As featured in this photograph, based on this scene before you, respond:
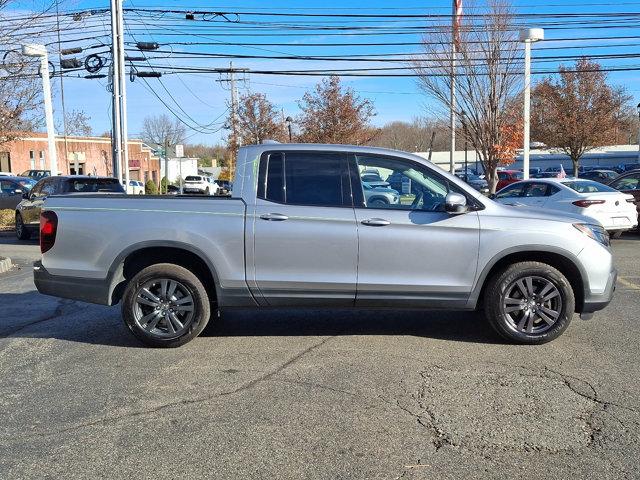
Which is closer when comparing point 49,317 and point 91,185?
point 49,317

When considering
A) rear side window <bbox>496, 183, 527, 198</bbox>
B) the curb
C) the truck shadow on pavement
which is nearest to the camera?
the truck shadow on pavement

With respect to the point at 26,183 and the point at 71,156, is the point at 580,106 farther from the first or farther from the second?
the point at 71,156

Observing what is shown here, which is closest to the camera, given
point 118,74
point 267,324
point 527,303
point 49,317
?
point 527,303

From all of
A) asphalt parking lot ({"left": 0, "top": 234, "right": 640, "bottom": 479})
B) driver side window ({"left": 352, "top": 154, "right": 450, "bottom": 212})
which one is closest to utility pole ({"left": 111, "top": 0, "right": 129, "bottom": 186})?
asphalt parking lot ({"left": 0, "top": 234, "right": 640, "bottom": 479})

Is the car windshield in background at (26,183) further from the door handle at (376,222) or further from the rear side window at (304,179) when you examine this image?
the door handle at (376,222)

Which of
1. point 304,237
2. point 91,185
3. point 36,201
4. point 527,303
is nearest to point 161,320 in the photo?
point 304,237

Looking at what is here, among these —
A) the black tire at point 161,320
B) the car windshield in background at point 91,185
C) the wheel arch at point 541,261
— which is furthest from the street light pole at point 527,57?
the black tire at point 161,320

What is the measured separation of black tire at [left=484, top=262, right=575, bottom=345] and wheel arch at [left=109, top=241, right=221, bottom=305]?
262 centimetres

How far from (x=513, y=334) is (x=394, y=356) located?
118 cm

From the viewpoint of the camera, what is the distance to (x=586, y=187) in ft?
44.8


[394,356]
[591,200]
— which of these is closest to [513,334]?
[394,356]

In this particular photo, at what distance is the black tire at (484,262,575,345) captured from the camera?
18.6 feet

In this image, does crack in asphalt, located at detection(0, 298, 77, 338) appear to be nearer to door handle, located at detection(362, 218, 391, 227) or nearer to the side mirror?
door handle, located at detection(362, 218, 391, 227)

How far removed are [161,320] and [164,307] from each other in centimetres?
13
